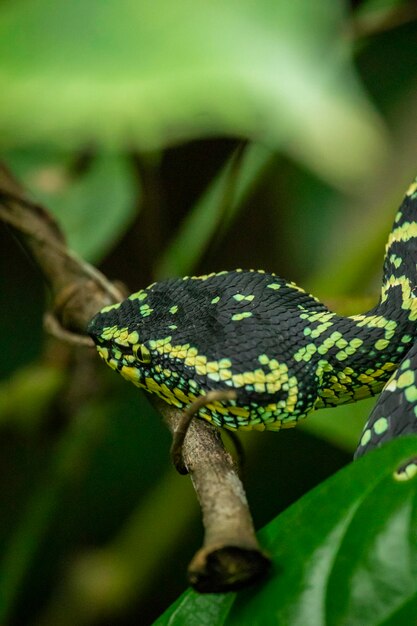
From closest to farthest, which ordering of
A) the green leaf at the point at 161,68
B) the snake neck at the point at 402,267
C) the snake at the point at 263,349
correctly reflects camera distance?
the snake at the point at 263,349
the snake neck at the point at 402,267
the green leaf at the point at 161,68

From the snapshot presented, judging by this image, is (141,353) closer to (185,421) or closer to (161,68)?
(185,421)

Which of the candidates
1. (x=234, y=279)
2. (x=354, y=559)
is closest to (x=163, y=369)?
Result: (x=234, y=279)

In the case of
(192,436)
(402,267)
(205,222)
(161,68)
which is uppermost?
(161,68)

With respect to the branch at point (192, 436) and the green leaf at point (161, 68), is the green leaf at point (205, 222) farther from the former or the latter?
the branch at point (192, 436)

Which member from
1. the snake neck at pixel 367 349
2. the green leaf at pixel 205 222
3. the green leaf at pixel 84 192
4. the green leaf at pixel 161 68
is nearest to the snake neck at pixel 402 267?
the snake neck at pixel 367 349

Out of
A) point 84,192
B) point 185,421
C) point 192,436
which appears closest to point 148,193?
point 84,192

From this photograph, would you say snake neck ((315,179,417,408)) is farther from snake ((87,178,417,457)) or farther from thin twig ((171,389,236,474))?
thin twig ((171,389,236,474))

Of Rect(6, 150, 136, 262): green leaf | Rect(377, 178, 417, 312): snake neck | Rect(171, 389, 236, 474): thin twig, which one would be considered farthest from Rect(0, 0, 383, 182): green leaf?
Rect(171, 389, 236, 474): thin twig
